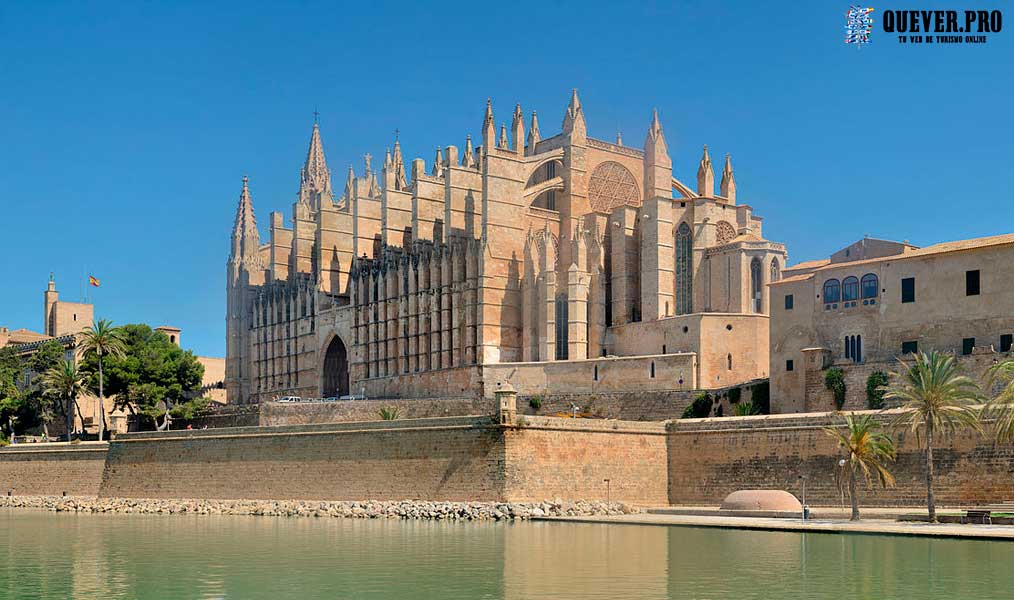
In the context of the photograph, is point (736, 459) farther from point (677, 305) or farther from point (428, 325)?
point (428, 325)

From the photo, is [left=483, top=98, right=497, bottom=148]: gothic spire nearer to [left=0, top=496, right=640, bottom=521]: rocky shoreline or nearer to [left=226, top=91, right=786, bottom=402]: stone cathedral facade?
[left=226, top=91, right=786, bottom=402]: stone cathedral facade

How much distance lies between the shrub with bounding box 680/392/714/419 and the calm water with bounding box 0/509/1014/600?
39.5ft

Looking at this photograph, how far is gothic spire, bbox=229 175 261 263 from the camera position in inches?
3243

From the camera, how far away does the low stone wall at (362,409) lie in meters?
55.3

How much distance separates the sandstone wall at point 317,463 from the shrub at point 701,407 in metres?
10.2

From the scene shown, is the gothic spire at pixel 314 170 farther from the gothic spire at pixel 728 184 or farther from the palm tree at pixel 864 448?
the palm tree at pixel 864 448

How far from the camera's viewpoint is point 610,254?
2331 inches

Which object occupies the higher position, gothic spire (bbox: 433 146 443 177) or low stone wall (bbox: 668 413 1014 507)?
gothic spire (bbox: 433 146 443 177)

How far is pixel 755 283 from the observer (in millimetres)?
53219

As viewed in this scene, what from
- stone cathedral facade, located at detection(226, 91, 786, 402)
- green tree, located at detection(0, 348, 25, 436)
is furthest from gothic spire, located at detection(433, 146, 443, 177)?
green tree, located at detection(0, 348, 25, 436)

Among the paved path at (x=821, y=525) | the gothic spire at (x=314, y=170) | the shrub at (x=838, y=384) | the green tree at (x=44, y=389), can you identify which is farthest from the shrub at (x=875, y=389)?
the gothic spire at (x=314, y=170)

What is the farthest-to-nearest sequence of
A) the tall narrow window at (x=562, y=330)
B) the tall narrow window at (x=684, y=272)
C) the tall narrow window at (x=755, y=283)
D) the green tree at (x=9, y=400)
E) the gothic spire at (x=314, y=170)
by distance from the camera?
the gothic spire at (x=314, y=170) < the green tree at (x=9, y=400) < the tall narrow window at (x=562, y=330) < the tall narrow window at (x=684, y=272) < the tall narrow window at (x=755, y=283)

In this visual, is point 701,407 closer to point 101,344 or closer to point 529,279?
point 529,279

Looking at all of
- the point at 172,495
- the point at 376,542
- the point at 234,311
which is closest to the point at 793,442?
the point at 376,542
